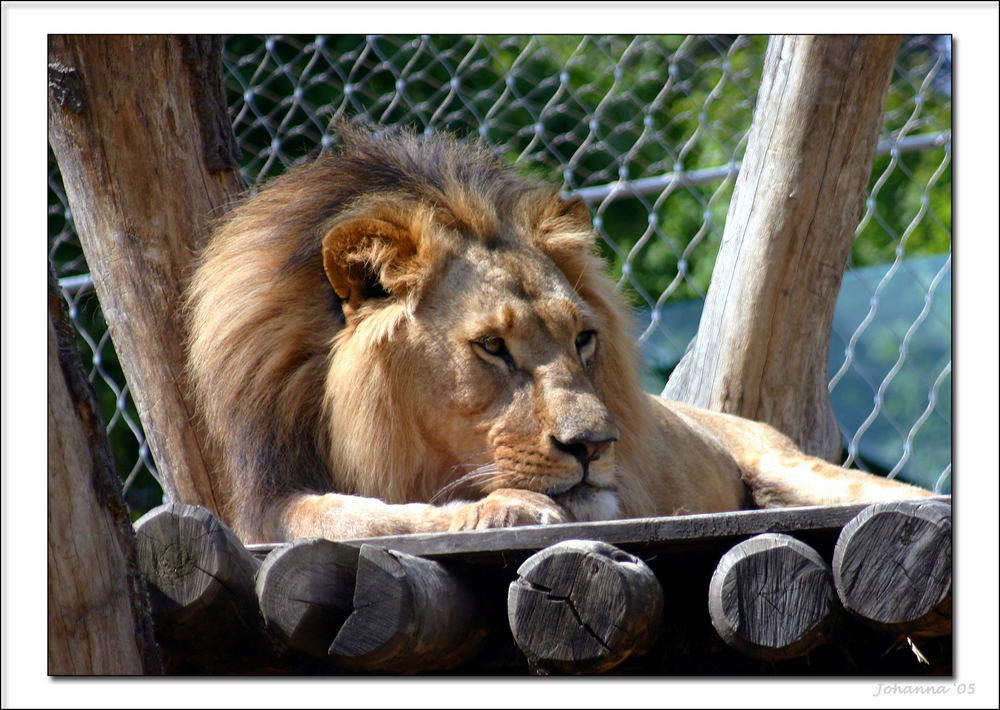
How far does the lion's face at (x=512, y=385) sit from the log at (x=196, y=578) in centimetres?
51

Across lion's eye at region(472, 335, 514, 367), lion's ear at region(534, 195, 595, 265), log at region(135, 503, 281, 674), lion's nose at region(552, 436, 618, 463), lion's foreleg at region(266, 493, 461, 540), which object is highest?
lion's ear at region(534, 195, 595, 265)

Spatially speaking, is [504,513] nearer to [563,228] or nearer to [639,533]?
[639,533]

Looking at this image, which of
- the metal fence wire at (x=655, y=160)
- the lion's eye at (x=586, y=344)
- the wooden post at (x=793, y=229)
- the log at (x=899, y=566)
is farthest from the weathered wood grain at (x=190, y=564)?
the wooden post at (x=793, y=229)

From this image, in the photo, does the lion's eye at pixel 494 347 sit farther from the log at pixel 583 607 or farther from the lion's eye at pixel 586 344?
the log at pixel 583 607

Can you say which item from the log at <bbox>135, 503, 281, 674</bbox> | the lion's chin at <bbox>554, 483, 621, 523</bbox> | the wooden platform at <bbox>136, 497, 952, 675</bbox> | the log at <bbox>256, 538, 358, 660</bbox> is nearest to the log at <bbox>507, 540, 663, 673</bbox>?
the wooden platform at <bbox>136, 497, 952, 675</bbox>

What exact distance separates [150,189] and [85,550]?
3.67 ft

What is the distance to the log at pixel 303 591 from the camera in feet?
4.43

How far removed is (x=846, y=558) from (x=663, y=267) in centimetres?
376

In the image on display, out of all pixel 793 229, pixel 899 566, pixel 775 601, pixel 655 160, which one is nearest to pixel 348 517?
pixel 775 601

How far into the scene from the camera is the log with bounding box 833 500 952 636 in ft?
3.99

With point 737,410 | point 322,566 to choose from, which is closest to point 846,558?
point 322,566

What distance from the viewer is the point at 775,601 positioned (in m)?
1.28

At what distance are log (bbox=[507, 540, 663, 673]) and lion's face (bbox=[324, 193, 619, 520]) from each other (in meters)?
0.47

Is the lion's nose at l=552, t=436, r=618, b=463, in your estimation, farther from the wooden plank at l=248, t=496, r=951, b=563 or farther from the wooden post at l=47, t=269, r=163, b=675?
the wooden post at l=47, t=269, r=163, b=675
